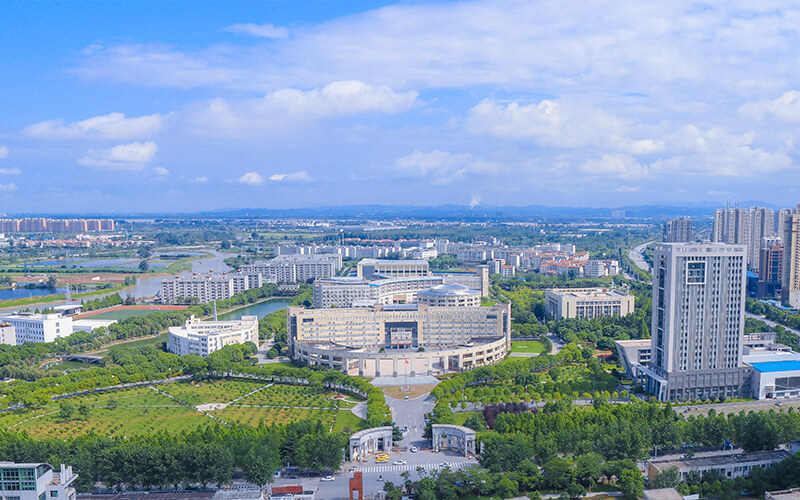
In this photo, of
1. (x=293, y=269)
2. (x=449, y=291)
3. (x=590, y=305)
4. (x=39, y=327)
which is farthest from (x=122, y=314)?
(x=590, y=305)

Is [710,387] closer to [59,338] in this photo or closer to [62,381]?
[62,381]

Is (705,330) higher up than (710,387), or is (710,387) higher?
(705,330)

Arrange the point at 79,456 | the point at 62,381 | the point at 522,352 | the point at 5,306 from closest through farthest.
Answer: the point at 79,456 < the point at 62,381 < the point at 522,352 < the point at 5,306

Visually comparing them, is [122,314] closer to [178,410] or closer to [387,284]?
[387,284]

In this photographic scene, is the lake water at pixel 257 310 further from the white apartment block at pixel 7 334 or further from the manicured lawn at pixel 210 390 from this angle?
the manicured lawn at pixel 210 390

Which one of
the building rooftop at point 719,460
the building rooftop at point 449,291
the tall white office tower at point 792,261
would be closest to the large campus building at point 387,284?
the building rooftop at point 449,291

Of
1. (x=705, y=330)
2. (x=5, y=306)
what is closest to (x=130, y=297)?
(x=5, y=306)

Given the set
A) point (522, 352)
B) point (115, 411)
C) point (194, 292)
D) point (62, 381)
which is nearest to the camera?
point (115, 411)
